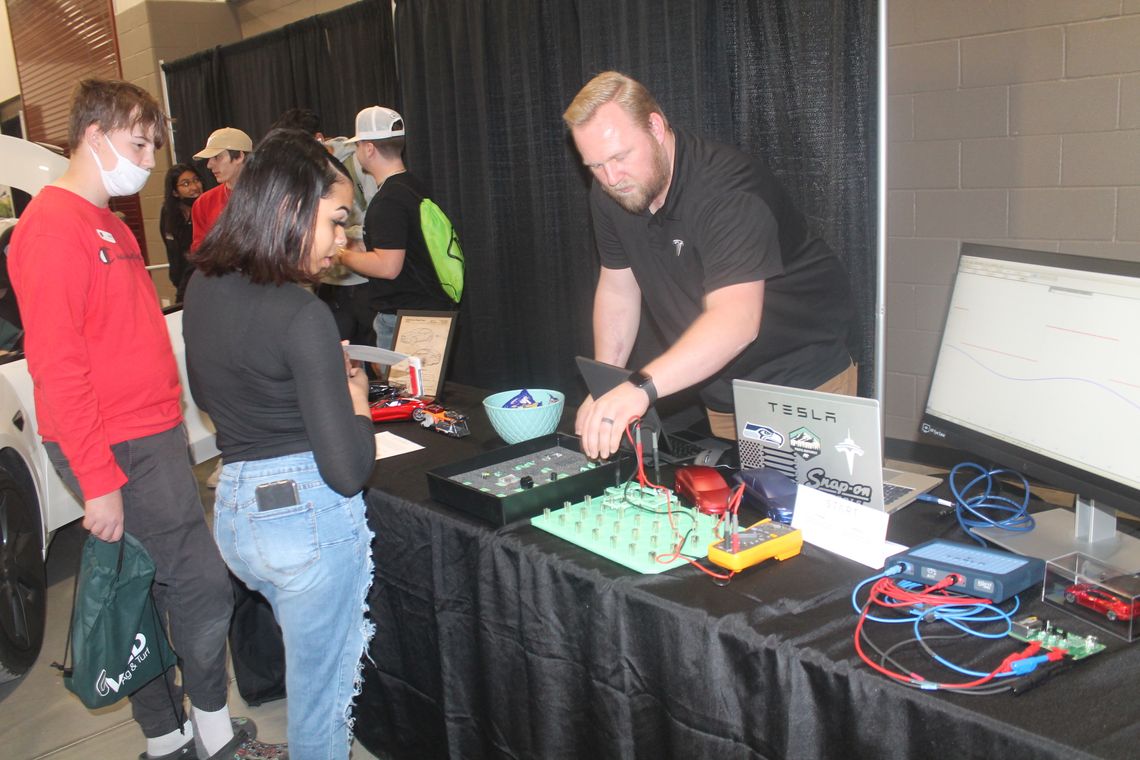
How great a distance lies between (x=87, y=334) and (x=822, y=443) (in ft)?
4.49

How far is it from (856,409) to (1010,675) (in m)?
0.46

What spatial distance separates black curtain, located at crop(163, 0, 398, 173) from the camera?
454cm

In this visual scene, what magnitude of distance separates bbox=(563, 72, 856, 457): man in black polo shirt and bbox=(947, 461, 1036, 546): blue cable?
0.47 metres

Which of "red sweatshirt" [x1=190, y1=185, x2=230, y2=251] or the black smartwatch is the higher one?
"red sweatshirt" [x1=190, y1=185, x2=230, y2=251]

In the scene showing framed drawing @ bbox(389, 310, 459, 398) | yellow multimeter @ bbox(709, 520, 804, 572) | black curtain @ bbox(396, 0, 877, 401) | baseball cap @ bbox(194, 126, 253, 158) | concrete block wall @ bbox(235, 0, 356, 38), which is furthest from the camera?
concrete block wall @ bbox(235, 0, 356, 38)

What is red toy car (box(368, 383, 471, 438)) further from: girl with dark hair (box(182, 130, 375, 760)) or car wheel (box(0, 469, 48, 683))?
car wheel (box(0, 469, 48, 683))

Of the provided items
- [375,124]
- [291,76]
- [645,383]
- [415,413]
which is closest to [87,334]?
[415,413]

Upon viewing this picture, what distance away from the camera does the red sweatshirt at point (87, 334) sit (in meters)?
1.62

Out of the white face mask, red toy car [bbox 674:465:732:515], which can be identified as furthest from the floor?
the white face mask

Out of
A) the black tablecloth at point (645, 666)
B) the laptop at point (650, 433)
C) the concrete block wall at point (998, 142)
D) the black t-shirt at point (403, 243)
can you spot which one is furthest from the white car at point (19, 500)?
the concrete block wall at point (998, 142)

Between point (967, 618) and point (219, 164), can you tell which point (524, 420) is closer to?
point (967, 618)

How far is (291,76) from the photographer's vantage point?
5.17 m

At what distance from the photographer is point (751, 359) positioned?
200 cm

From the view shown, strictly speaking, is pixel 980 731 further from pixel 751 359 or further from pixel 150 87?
pixel 150 87
